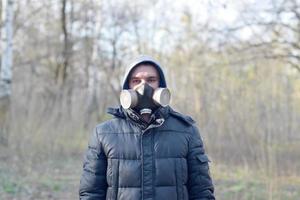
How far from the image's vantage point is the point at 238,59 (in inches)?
563

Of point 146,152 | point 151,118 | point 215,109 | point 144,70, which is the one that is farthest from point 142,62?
point 215,109

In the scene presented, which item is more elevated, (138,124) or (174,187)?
(138,124)

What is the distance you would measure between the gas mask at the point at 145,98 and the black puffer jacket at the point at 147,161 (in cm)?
5

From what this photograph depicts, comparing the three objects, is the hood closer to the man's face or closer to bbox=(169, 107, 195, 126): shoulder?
the man's face

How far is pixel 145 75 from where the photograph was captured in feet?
9.96

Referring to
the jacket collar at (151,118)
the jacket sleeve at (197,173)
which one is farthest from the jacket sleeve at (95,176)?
the jacket sleeve at (197,173)

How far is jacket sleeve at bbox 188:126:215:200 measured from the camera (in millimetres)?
2982

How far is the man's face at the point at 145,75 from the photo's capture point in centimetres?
304

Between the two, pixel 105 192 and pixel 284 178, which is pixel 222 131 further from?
pixel 105 192

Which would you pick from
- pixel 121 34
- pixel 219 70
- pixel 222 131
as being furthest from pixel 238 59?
pixel 121 34

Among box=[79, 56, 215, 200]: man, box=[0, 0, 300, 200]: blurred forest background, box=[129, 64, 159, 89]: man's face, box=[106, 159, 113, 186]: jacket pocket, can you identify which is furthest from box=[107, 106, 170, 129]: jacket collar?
box=[0, 0, 300, 200]: blurred forest background

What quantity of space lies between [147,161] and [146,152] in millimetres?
51

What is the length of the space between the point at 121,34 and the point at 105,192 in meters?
20.8

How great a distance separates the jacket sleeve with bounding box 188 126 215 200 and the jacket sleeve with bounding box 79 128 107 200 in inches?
19.5
